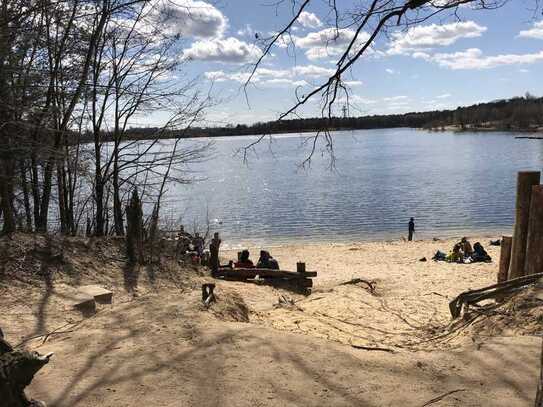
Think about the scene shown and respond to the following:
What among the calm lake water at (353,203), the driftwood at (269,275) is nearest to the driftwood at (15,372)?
the driftwood at (269,275)

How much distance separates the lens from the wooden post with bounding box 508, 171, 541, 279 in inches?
326

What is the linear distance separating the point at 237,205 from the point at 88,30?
3104cm

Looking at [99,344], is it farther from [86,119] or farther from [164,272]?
[86,119]

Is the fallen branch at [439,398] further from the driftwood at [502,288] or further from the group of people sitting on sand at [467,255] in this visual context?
the group of people sitting on sand at [467,255]

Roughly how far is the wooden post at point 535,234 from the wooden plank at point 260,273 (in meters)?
5.78

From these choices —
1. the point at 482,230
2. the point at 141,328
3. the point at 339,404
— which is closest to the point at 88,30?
the point at 141,328

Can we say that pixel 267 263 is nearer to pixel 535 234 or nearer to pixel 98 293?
pixel 98 293

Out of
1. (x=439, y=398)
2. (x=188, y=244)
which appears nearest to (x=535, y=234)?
(x=439, y=398)

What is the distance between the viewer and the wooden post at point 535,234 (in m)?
7.64

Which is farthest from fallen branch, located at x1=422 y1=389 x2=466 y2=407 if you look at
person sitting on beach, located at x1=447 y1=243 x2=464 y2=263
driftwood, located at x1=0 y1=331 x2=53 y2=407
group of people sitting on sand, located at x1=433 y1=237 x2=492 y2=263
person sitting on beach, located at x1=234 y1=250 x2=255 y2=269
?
person sitting on beach, located at x1=447 y1=243 x2=464 y2=263

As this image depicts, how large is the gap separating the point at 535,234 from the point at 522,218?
701 mm

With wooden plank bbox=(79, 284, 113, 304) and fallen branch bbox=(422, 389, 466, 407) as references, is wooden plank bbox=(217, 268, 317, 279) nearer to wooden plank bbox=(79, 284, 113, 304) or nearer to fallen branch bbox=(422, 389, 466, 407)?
wooden plank bbox=(79, 284, 113, 304)

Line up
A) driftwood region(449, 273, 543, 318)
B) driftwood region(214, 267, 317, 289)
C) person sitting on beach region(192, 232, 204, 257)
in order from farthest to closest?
person sitting on beach region(192, 232, 204, 257) < driftwood region(214, 267, 317, 289) < driftwood region(449, 273, 543, 318)

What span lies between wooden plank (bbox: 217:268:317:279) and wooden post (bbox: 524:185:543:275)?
5.78m
